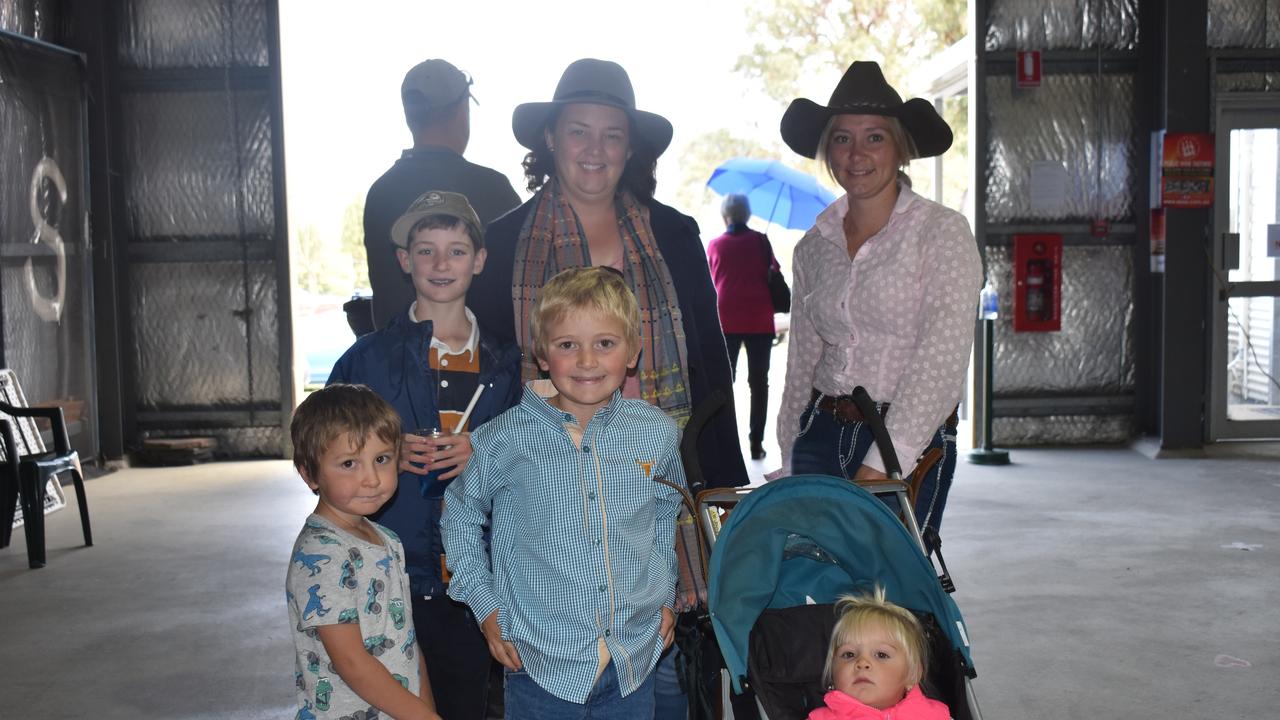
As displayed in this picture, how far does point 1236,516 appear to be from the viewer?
5.72 metres

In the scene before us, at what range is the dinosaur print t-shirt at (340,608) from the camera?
1.98 m

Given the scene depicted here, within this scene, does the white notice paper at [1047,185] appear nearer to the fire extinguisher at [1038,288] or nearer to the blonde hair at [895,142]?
the fire extinguisher at [1038,288]

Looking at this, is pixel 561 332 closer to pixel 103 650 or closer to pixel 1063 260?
pixel 103 650

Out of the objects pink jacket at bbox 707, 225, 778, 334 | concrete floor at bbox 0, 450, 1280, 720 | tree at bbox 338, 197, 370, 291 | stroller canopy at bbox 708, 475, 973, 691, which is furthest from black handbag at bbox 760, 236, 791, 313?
tree at bbox 338, 197, 370, 291

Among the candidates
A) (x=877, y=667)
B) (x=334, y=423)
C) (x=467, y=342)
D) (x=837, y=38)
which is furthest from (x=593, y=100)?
(x=837, y=38)

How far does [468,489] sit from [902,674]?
837 mm

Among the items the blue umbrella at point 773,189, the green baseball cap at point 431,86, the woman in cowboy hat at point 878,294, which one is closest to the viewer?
the woman in cowboy hat at point 878,294

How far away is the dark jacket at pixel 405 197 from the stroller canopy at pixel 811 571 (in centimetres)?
136

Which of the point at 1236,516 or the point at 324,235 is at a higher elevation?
the point at 324,235

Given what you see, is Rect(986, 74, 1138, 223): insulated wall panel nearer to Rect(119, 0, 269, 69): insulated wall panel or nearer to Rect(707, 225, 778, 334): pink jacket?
Rect(707, 225, 778, 334): pink jacket

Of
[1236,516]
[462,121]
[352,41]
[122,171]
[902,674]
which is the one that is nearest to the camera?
[902,674]

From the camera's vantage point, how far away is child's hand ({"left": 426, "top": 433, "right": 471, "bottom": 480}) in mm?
2270

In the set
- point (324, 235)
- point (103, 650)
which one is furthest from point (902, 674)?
point (324, 235)

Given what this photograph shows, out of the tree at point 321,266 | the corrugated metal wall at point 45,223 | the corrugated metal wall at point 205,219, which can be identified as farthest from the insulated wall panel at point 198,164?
the tree at point 321,266
